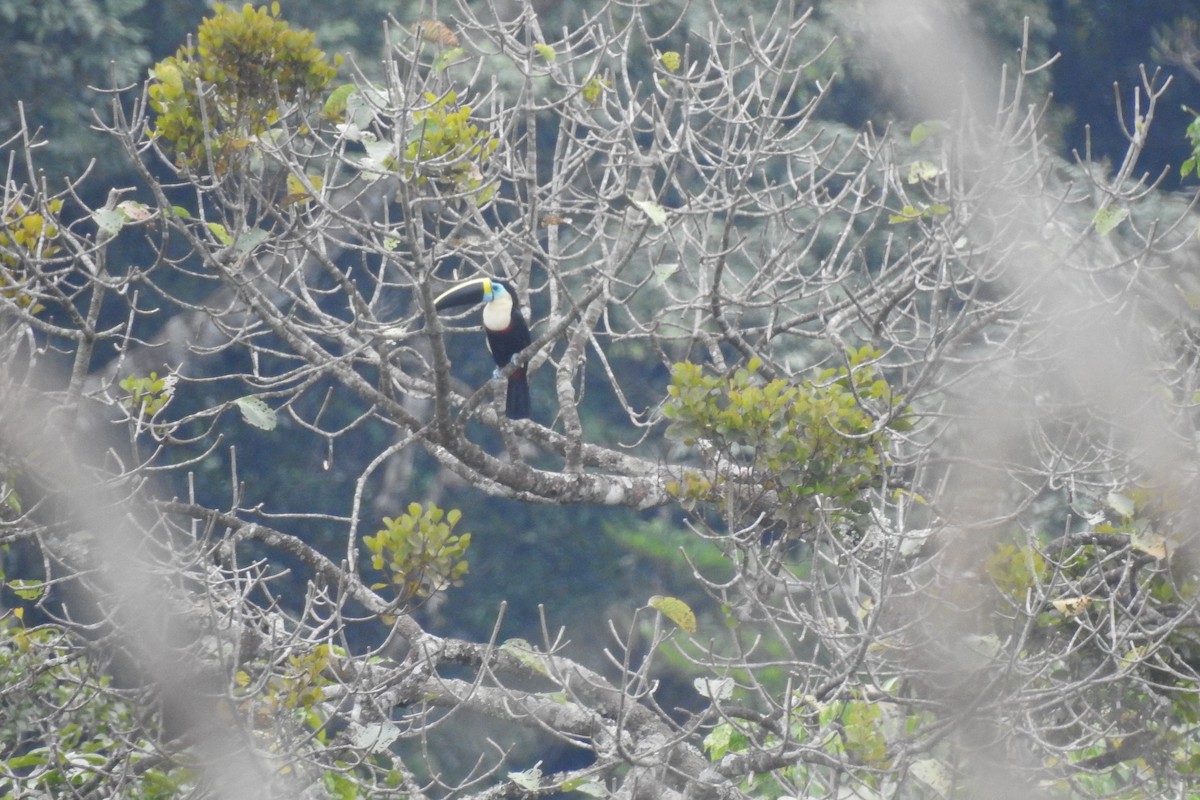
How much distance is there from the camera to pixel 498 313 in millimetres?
4637

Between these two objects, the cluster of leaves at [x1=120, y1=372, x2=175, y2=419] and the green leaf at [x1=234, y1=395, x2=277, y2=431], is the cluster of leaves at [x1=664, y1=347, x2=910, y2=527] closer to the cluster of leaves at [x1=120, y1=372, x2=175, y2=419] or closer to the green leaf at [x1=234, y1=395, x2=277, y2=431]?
the green leaf at [x1=234, y1=395, x2=277, y2=431]

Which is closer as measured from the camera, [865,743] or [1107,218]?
[865,743]

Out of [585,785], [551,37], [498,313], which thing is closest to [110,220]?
[585,785]

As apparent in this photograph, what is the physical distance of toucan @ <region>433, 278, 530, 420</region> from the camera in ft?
14.1

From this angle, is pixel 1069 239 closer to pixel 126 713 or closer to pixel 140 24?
pixel 126 713

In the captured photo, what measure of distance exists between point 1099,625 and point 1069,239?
1.13 meters

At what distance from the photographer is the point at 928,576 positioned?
3.47 meters

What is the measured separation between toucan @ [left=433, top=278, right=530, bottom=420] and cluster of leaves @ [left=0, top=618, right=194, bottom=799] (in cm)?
153

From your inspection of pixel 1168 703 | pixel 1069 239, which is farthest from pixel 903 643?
pixel 1069 239

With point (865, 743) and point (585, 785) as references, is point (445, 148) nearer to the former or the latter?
point (585, 785)

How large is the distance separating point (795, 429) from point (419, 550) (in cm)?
81

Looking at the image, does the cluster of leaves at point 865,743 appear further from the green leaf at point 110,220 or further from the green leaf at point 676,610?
the green leaf at point 110,220

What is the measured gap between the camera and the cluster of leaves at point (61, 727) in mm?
2684

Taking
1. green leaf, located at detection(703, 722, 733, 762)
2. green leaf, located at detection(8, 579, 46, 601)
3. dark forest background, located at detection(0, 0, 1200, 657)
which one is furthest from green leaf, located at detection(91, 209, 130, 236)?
dark forest background, located at detection(0, 0, 1200, 657)
